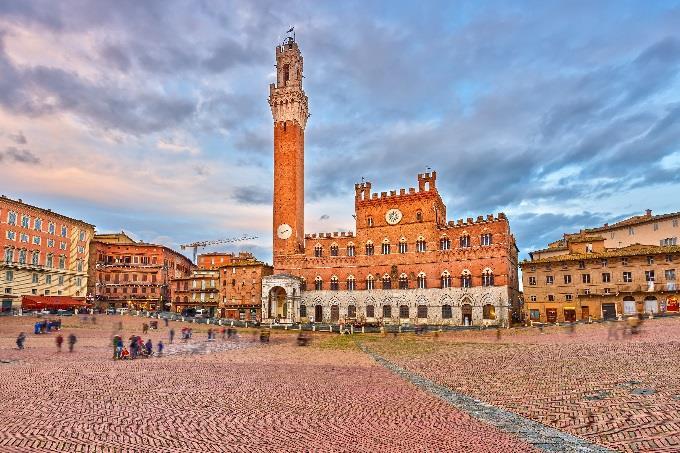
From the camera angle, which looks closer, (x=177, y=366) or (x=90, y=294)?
(x=177, y=366)

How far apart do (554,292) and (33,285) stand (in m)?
67.5

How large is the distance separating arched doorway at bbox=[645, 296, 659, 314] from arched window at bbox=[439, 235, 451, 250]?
2181 centimetres

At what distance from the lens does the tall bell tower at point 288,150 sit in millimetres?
68250

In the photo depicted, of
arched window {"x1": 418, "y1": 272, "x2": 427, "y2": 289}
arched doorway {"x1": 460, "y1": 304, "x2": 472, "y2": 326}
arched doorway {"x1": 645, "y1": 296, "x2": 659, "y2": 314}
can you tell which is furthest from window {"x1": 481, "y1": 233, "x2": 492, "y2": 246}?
arched doorway {"x1": 645, "y1": 296, "x2": 659, "y2": 314}

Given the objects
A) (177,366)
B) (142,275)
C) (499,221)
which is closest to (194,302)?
(142,275)

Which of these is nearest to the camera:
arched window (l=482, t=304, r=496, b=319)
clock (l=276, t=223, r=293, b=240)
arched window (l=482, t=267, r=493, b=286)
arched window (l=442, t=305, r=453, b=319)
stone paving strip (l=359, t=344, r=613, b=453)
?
stone paving strip (l=359, t=344, r=613, b=453)

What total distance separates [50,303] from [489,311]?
5584 cm

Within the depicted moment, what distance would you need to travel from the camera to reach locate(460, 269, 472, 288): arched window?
57.8 metres

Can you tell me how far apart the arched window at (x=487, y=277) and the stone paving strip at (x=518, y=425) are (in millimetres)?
38835

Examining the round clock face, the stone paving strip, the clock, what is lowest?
the stone paving strip

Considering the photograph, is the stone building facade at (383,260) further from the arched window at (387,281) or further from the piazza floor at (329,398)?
the piazza floor at (329,398)

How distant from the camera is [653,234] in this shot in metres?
61.2

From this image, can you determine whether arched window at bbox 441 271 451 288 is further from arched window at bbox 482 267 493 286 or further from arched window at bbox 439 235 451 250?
arched window at bbox 482 267 493 286

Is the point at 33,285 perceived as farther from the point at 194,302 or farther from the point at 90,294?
the point at 194,302
